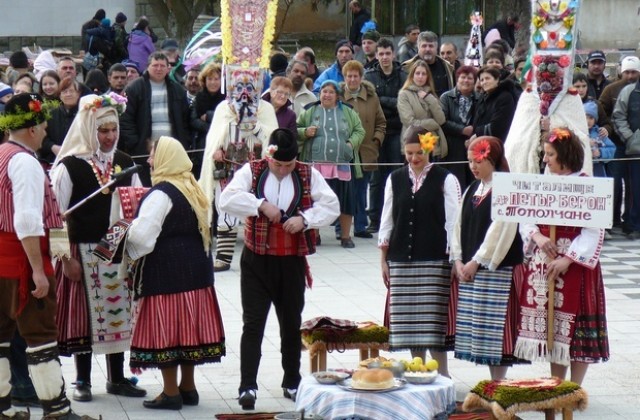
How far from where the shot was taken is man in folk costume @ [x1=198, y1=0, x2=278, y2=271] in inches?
490

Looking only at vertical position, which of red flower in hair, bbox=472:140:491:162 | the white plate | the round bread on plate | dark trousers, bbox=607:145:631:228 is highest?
red flower in hair, bbox=472:140:491:162

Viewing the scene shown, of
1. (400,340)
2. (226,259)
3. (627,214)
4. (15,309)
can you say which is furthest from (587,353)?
(627,214)

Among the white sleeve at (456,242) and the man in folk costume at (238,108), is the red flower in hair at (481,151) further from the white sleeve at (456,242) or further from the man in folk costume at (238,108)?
the man in folk costume at (238,108)

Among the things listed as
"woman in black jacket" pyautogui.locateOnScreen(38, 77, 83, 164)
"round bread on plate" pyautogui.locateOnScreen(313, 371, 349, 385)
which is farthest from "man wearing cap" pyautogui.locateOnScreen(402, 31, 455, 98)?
"round bread on plate" pyautogui.locateOnScreen(313, 371, 349, 385)

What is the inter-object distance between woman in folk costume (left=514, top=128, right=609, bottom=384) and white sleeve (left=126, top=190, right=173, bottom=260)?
89.5 inches

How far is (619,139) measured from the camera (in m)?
15.1

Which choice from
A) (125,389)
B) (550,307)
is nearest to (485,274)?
(550,307)

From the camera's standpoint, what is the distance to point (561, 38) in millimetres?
10008

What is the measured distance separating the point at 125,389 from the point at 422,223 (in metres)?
2.21

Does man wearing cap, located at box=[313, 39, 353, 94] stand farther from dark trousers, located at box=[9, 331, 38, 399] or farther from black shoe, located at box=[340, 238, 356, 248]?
dark trousers, located at box=[9, 331, 38, 399]

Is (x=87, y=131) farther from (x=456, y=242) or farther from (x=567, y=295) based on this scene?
(x=567, y=295)

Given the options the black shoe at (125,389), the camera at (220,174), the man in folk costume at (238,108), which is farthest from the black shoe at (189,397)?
the camera at (220,174)

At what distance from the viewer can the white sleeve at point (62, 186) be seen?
8.59 m

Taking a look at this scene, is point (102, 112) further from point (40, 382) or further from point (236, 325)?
point (236, 325)
